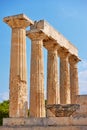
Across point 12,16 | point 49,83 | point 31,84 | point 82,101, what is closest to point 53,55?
point 49,83

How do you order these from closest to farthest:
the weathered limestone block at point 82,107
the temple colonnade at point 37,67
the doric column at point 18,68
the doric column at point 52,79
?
1. the weathered limestone block at point 82,107
2. the doric column at point 18,68
3. the temple colonnade at point 37,67
4. the doric column at point 52,79

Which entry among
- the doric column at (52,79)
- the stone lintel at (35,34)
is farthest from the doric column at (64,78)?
the stone lintel at (35,34)

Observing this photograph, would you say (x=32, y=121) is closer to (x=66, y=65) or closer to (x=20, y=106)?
(x=20, y=106)

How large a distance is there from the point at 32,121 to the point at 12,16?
1864cm

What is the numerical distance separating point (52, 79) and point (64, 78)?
679 cm

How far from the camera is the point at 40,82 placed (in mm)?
49562

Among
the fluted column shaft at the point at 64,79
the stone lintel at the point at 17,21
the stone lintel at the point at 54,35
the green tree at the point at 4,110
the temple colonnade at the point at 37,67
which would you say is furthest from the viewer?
the green tree at the point at 4,110

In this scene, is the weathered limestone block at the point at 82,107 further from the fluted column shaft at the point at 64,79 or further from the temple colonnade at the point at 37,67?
the fluted column shaft at the point at 64,79

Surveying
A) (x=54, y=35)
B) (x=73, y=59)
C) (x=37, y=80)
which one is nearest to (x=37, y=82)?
(x=37, y=80)

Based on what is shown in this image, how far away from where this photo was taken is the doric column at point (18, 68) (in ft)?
145

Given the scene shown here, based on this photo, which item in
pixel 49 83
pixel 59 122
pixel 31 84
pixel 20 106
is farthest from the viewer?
pixel 49 83

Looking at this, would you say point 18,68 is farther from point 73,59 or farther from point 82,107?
point 73,59

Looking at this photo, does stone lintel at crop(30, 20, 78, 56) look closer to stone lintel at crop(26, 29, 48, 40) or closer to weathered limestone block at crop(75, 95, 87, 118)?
stone lintel at crop(26, 29, 48, 40)

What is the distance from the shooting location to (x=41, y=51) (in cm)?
5125
